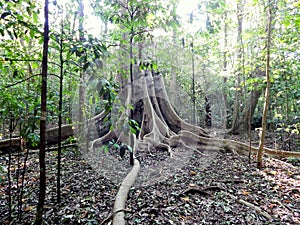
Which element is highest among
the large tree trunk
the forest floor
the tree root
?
the large tree trunk

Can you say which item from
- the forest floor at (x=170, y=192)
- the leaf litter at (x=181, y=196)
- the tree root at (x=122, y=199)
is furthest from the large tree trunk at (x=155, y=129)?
the tree root at (x=122, y=199)

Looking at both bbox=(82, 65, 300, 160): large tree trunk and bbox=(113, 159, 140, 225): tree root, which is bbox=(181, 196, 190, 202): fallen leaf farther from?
bbox=(82, 65, 300, 160): large tree trunk

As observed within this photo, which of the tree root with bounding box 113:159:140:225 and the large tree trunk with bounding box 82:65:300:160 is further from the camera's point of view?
the large tree trunk with bounding box 82:65:300:160

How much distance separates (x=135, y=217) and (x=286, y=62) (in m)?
4.36

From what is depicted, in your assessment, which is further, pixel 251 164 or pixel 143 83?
pixel 143 83

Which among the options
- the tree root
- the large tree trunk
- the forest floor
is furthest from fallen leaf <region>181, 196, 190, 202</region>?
the large tree trunk

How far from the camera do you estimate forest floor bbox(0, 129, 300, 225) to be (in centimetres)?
232

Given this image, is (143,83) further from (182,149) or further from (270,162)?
(270,162)

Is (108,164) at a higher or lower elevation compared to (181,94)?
lower

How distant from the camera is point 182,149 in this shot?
5.22 m

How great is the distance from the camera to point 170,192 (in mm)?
2924

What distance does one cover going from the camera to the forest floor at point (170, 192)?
2.32m

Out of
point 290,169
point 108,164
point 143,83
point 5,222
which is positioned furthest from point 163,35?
point 5,222

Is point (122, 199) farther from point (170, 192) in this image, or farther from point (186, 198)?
point (186, 198)
